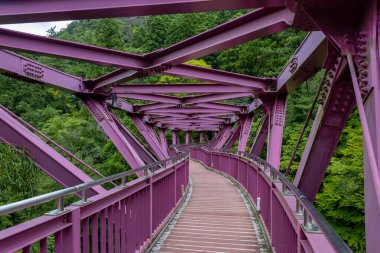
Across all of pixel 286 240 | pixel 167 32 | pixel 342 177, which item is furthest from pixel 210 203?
pixel 167 32

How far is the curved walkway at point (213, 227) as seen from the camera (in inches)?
228

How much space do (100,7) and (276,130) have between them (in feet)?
24.7

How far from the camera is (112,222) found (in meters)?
4.05

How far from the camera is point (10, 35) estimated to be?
6426 mm

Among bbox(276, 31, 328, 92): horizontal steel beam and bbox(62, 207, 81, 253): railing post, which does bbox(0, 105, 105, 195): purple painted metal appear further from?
bbox(276, 31, 328, 92): horizontal steel beam

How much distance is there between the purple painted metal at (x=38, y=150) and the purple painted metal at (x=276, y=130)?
195 inches

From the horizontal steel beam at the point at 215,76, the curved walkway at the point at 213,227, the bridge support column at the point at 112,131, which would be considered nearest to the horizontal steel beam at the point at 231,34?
the horizontal steel beam at the point at 215,76

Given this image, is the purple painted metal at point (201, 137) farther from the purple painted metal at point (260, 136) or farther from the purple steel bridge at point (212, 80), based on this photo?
the purple steel bridge at point (212, 80)

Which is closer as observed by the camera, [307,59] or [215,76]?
[307,59]

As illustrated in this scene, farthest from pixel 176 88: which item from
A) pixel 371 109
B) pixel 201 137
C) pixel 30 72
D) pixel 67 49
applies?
pixel 201 137

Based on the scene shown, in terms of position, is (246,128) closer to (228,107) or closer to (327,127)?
(228,107)

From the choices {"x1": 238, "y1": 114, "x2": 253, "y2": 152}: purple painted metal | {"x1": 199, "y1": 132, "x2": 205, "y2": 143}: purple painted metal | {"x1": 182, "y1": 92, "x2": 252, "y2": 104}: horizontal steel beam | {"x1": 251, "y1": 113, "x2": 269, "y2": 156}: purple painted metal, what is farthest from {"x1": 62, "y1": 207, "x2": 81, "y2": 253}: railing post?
{"x1": 199, "y1": 132, "x2": 205, "y2": 143}: purple painted metal

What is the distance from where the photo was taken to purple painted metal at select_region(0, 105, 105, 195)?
6648 mm

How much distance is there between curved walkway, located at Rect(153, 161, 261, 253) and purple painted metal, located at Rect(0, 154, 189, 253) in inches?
14.3
